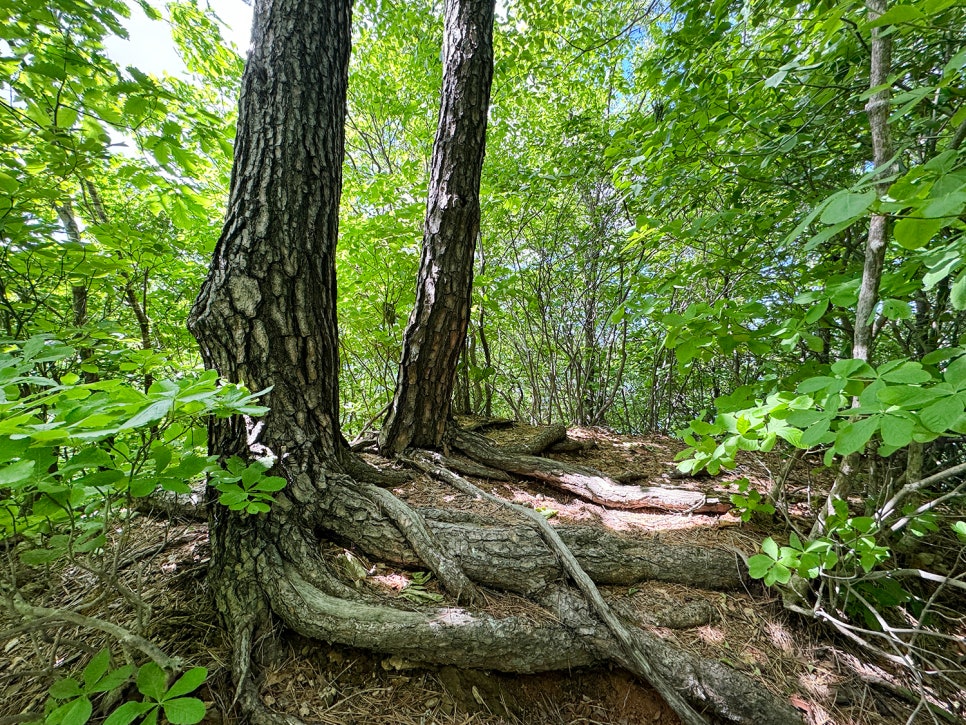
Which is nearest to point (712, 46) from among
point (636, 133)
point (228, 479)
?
point (636, 133)

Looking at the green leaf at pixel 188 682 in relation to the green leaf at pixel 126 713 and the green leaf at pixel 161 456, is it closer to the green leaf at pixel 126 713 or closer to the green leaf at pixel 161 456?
the green leaf at pixel 126 713

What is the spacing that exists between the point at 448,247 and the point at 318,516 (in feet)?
5.89

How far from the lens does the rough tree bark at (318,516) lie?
4.41 feet

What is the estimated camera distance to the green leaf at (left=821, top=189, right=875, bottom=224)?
0.93 m

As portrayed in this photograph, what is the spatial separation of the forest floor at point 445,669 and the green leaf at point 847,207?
1.52 metres

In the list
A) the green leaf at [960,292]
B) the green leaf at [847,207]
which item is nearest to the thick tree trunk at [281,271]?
the green leaf at [847,207]

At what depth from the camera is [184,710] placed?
3.27ft

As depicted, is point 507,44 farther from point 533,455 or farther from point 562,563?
point 562,563

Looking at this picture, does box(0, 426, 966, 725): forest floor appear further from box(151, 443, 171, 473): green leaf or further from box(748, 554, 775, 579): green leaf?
box(151, 443, 171, 473): green leaf

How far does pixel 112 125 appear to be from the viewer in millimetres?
1906

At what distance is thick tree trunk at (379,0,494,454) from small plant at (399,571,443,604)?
108 cm

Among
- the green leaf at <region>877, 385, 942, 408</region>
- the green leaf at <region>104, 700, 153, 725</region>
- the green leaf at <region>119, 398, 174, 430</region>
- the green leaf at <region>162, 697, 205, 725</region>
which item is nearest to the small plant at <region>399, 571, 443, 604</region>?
the green leaf at <region>162, 697, 205, 725</region>

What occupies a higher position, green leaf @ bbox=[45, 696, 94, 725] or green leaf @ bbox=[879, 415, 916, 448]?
green leaf @ bbox=[879, 415, 916, 448]

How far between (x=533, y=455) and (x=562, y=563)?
128 cm
